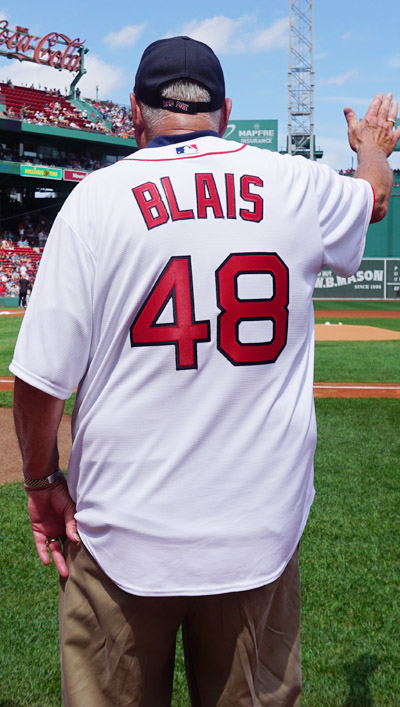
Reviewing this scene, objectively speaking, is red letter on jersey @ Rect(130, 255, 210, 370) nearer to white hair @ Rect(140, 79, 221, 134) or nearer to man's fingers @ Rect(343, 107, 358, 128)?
white hair @ Rect(140, 79, 221, 134)

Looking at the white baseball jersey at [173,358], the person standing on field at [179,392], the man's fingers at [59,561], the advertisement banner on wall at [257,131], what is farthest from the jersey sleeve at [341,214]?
the advertisement banner on wall at [257,131]

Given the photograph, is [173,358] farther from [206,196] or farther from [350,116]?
[350,116]

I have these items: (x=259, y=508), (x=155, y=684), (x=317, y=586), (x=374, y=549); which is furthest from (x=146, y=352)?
(x=374, y=549)

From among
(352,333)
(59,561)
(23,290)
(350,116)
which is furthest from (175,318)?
(23,290)

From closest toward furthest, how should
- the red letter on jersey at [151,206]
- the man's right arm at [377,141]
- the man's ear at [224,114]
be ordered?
the red letter on jersey at [151,206] < the man's ear at [224,114] < the man's right arm at [377,141]

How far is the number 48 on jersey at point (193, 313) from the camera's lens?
4.27ft

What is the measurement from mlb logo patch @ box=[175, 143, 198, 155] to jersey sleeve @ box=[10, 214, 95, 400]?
0.95ft

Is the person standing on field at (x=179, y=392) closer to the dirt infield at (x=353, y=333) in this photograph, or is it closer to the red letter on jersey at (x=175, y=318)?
the red letter on jersey at (x=175, y=318)

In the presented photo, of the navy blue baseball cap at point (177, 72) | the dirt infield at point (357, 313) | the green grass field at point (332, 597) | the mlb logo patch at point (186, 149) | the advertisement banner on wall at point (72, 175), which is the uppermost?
the advertisement banner on wall at point (72, 175)

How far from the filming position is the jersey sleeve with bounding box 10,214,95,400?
130 centimetres

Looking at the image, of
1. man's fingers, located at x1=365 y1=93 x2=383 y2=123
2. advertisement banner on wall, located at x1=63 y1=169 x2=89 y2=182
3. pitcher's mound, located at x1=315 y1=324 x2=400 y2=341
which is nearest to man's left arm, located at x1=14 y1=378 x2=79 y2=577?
man's fingers, located at x1=365 y1=93 x2=383 y2=123

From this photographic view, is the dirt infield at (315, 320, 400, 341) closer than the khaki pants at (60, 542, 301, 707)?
No

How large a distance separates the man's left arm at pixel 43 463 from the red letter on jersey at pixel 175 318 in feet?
0.85

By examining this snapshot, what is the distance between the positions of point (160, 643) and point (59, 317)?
2.43 feet
